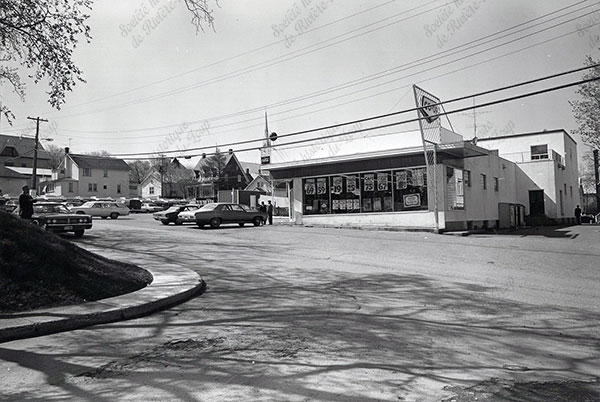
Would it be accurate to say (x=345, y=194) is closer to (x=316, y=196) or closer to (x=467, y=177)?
(x=316, y=196)

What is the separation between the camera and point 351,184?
27.0m

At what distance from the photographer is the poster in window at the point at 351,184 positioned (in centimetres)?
2686

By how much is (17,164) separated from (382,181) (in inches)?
2804

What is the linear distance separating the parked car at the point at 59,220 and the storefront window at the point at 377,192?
581 inches

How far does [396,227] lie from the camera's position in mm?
24203

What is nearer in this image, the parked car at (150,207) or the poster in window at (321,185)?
the poster in window at (321,185)

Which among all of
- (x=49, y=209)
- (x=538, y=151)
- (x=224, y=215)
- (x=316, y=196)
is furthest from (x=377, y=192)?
(x=538, y=151)

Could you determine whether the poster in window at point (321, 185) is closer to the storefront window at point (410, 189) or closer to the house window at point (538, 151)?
the storefront window at point (410, 189)

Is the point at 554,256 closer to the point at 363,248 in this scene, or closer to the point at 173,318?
the point at 363,248

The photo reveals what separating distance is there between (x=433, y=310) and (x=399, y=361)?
2827 mm

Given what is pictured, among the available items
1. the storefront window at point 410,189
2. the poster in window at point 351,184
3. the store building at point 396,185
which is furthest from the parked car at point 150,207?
the storefront window at point 410,189

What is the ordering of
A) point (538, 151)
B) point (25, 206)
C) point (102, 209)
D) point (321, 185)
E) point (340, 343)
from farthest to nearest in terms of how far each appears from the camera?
point (538, 151)
point (102, 209)
point (321, 185)
point (25, 206)
point (340, 343)

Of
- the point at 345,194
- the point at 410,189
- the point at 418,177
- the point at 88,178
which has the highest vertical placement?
the point at 88,178

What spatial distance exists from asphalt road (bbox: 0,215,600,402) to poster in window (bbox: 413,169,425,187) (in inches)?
498
